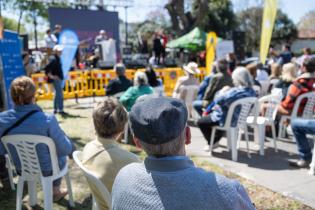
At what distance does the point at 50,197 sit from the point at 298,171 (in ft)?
10.2

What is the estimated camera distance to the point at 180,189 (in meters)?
1.47

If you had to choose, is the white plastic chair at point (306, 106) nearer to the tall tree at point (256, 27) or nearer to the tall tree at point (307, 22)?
the tall tree at point (256, 27)

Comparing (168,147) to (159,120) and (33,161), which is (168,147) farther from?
(33,161)

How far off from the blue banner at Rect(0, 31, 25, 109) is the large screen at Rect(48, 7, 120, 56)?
12.7 m

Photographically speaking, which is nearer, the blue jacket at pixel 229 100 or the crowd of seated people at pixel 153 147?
the crowd of seated people at pixel 153 147

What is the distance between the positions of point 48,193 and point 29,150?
1.42 ft

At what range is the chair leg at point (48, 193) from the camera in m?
3.39

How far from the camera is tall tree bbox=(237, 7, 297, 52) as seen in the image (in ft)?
141

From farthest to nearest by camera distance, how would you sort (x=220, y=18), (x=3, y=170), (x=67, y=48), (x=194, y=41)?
(x=220, y=18)
(x=194, y=41)
(x=67, y=48)
(x=3, y=170)

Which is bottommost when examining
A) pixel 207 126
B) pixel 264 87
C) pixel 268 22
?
pixel 207 126

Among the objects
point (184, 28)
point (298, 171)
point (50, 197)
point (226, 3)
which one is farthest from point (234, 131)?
point (226, 3)

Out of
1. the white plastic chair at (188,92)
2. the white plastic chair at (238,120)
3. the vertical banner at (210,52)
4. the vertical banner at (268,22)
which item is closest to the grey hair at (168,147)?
the white plastic chair at (238,120)

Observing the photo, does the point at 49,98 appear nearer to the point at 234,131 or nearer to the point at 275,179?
the point at 234,131

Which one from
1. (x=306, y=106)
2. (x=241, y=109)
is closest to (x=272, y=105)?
(x=306, y=106)
